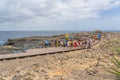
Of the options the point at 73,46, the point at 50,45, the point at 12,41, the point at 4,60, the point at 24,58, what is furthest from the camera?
the point at 12,41

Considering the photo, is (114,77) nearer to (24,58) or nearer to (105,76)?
(105,76)

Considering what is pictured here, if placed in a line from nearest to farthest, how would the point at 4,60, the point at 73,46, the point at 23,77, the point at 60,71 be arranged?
the point at 23,77
the point at 60,71
the point at 4,60
the point at 73,46

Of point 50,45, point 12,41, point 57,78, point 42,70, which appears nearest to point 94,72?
point 57,78

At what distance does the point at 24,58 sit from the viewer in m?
14.6

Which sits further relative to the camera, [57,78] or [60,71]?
[60,71]

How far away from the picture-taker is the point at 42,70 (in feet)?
27.6

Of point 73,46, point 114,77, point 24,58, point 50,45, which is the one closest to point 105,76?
point 114,77

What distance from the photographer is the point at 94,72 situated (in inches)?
291

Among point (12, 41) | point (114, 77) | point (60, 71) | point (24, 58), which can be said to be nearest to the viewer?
point (114, 77)

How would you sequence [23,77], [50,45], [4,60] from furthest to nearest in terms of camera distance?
[50,45] → [4,60] → [23,77]

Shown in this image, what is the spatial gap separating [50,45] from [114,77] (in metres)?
16.1

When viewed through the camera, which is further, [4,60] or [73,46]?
[73,46]

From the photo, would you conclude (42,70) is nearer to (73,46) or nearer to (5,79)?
(5,79)

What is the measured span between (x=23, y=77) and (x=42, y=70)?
1425 millimetres
